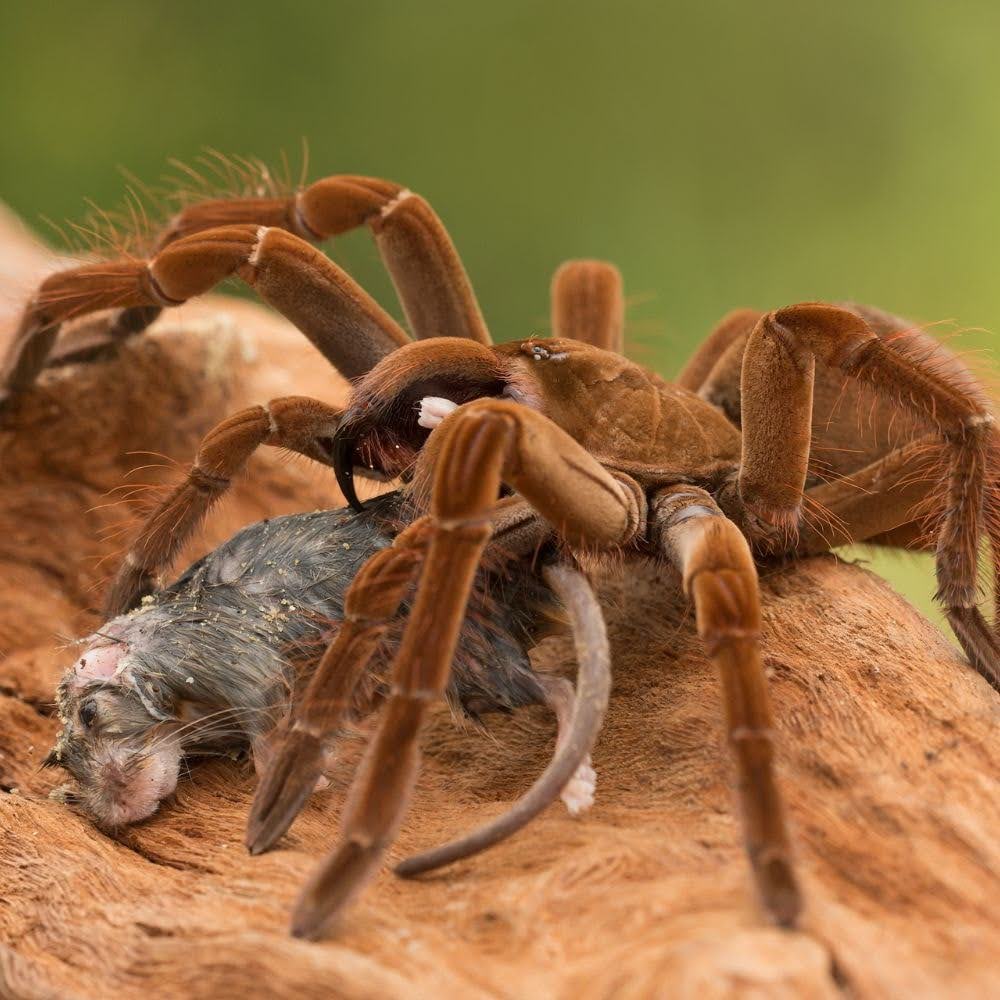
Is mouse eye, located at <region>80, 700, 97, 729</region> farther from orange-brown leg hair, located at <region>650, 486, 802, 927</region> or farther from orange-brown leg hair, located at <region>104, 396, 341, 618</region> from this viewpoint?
orange-brown leg hair, located at <region>650, 486, 802, 927</region>

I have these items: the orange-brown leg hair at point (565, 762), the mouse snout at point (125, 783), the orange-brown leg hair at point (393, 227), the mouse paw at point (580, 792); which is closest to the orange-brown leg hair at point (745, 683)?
the orange-brown leg hair at point (565, 762)

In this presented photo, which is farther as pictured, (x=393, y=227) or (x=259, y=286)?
(x=393, y=227)

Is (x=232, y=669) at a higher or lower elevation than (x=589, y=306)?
lower

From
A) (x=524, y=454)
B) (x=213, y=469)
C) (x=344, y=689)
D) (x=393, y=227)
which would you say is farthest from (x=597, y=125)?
(x=344, y=689)

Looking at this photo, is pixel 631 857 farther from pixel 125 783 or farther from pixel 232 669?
pixel 125 783

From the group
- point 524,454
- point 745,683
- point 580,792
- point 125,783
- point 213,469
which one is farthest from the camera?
point 213,469

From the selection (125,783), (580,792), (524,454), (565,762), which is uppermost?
(524,454)

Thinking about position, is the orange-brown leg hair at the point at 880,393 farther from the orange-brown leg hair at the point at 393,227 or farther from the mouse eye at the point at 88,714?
the mouse eye at the point at 88,714

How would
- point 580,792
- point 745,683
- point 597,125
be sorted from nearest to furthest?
point 745,683
point 580,792
point 597,125
